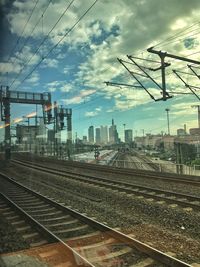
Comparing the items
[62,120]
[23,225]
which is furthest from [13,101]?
[23,225]

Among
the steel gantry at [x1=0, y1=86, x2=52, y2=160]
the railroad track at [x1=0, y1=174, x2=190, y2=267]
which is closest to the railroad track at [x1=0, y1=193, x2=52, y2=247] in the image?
the railroad track at [x1=0, y1=174, x2=190, y2=267]

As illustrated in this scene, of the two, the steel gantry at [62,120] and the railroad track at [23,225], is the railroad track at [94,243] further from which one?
the steel gantry at [62,120]

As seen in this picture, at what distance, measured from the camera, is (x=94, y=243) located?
24.3 feet

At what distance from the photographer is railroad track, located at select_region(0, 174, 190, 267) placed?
622 cm

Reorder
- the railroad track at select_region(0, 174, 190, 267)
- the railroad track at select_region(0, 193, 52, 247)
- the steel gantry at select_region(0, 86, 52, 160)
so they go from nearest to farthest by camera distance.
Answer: the railroad track at select_region(0, 174, 190, 267)
the railroad track at select_region(0, 193, 52, 247)
the steel gantry at select_region(0, 86, 52, 160)

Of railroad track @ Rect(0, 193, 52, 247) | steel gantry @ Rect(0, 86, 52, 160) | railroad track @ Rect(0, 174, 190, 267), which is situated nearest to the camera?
railroad track @ Rect(0, 174, 190, 267)

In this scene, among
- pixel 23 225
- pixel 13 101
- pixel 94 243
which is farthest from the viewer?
pixel 13 101

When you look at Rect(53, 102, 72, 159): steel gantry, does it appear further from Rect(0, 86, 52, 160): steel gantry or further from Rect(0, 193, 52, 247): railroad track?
Rect(0, 193, 52, 247): railroad track

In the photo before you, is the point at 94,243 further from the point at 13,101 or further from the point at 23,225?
the point at 13,101

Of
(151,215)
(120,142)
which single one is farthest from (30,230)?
(120,142)

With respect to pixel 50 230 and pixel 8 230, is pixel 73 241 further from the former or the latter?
pixel 8 230

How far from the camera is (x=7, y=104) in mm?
42500

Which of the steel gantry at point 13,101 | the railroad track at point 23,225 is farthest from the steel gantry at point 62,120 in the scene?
the railroad track at point 23,225

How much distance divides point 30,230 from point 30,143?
228ft
